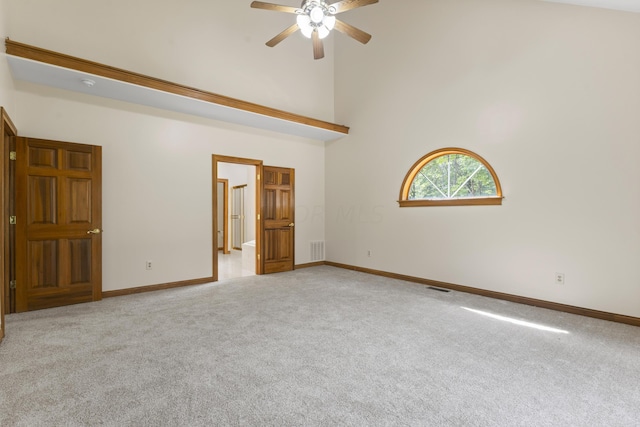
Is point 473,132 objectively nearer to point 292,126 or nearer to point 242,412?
point 292,126

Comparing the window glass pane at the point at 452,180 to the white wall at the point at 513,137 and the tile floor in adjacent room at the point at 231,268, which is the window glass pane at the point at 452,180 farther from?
the tile floor in adjacent room at the point at 231,268

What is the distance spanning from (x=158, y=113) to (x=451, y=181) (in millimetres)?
4567

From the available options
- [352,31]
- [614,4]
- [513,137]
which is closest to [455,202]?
[513,137]

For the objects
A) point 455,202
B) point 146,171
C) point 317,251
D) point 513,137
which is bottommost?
point 317,251

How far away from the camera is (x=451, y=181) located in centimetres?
486

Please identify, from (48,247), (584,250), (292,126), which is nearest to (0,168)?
(48,247)

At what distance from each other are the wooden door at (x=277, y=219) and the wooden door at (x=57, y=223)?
2.61m

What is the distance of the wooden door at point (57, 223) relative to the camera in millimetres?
3582

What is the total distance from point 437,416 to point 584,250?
301 cm

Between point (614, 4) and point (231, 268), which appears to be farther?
point (231, 268)

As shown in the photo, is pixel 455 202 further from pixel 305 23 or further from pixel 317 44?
pixel 305 23

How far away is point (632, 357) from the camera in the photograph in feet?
8.50

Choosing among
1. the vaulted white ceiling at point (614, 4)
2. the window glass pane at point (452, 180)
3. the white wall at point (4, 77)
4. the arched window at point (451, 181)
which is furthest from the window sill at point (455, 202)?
the white wall at point (4, 77)

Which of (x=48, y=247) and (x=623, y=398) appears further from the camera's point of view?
(x=48, y=247)
